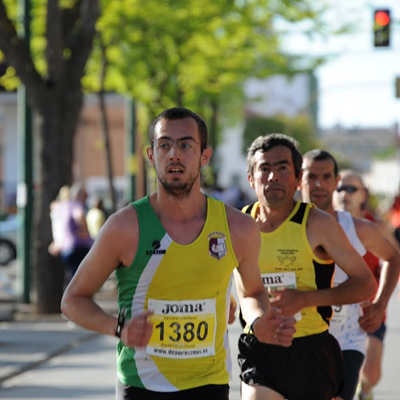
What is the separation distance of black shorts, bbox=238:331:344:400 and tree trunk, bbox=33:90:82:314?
9.98 meters

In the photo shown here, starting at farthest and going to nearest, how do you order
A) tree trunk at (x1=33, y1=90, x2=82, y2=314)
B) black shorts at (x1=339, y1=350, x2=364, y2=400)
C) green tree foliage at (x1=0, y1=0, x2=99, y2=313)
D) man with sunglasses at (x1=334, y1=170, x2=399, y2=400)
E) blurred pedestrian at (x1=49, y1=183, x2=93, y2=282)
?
tree trunk at (x1=33, y1=90, x2=82, y2=314), green tree foliage at (x1=0, y1=0, x2=99, y2=313), blurred pedestrian at (x1=49, y1=183, x2=93, y2=282), man with sunglasses at (x1=334, y1=170, x2=399, y2=400), black shorts at (x1=339, y1=350, x2=364, y2=400)

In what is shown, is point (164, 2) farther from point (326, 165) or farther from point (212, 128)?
point (212, 128)

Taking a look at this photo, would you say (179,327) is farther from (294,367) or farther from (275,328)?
(294,367)

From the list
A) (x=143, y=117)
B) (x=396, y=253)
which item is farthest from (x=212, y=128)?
(x=396, y=253)

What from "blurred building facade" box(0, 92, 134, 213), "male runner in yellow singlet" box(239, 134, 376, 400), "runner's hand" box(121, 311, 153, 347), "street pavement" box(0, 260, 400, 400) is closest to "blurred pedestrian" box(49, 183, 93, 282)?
"street pavement" box(0, 260, 400, 400)

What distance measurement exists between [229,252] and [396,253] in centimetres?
259

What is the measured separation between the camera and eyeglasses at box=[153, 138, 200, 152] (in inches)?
164

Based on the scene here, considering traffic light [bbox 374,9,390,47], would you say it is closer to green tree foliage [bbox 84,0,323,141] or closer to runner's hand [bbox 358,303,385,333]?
green tree foliage [bbox 84,0,323,141]

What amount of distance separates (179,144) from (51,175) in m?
11.4

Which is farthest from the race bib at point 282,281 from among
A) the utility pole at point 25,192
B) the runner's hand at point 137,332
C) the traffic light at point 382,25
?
the traffic light at point 382,25

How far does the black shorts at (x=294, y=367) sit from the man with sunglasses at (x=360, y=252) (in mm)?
672

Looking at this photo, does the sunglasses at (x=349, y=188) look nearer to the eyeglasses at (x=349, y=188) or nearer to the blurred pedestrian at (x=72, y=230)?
the eyeglasses at (x=349, y=188)

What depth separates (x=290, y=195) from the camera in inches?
216

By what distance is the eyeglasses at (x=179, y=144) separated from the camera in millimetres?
4168
